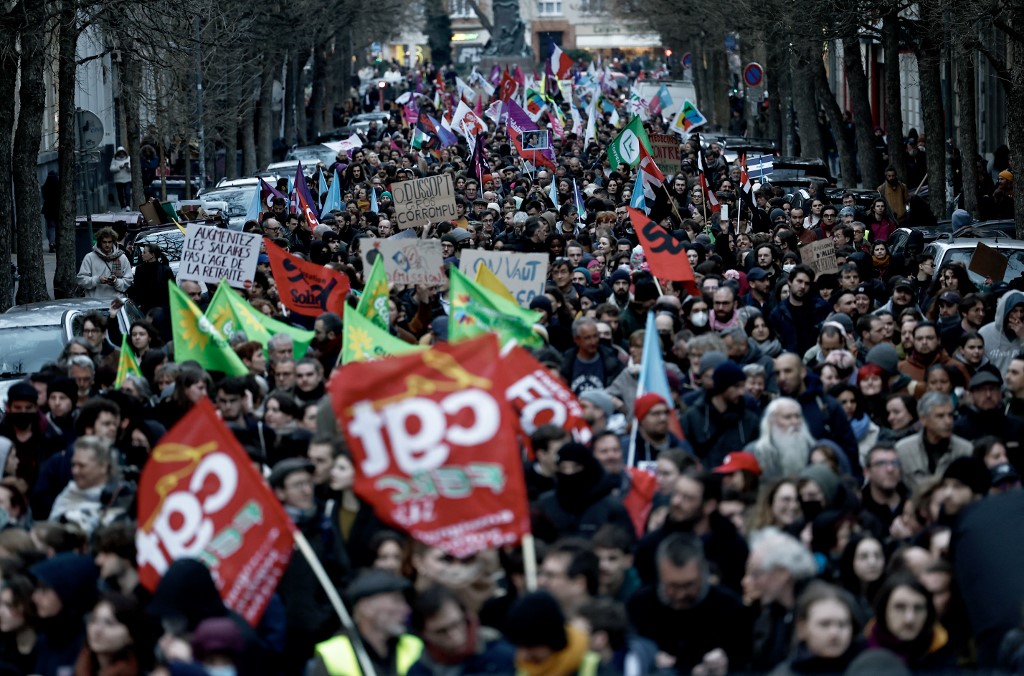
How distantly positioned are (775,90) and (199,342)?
38994 millimetres

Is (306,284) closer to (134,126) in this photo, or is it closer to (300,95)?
(134,126)

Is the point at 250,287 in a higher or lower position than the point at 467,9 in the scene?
lower

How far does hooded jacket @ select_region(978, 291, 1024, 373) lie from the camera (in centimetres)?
1357

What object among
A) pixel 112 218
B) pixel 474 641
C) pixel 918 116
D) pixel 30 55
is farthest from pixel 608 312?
pixel 918 116

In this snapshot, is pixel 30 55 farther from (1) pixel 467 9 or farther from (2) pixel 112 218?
(1) pixel 467 9

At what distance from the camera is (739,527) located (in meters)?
8.35

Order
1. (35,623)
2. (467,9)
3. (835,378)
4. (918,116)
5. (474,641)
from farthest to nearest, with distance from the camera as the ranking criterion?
(467,9) → (918,116) → (835,378) → (35,623) → (474,641)

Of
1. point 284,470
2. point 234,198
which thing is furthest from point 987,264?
point 234,198

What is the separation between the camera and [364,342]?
12.3 metres

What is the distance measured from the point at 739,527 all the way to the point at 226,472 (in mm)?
2244

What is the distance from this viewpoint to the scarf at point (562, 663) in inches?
238

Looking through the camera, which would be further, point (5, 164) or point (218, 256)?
point (5, 164)

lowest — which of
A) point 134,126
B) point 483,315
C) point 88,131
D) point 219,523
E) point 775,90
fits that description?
point 219,523

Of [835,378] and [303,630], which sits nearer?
[303,630]
